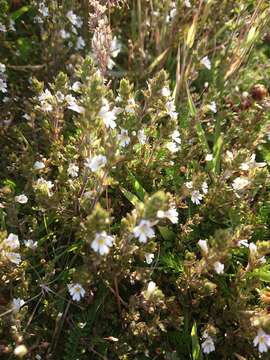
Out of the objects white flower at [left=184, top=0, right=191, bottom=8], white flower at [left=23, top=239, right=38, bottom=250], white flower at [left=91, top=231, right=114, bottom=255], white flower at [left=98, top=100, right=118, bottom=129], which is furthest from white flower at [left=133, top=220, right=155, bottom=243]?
white flower at [left=184, top=0, right=191, bottom=8]

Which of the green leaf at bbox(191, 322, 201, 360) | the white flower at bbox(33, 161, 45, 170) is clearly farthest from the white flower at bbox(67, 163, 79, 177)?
the green leaf at bbox(191, 322, 201, 360)

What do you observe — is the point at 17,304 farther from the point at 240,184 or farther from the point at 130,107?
the point at 240,184

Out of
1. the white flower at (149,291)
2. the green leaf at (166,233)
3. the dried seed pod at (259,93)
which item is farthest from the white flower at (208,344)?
the dried seed pod at (259,93)

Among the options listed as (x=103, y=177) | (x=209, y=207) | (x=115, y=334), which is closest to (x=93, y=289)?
(x=115, y=334)

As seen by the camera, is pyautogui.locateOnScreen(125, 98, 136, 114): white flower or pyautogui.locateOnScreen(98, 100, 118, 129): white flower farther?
pyautogui.locateOnScreen(125, 98, 136, 114): white flower

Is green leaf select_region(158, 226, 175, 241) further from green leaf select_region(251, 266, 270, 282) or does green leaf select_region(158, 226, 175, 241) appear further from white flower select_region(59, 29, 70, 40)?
white flower select_region(59, 29, 70, 40)

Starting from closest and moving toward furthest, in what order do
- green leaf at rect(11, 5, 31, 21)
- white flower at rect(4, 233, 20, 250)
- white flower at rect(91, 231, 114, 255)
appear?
white flower at rect(91, 231, 114, 255) → white flower at rect(4, 233, 20, 250) → green leaf at rect(11, 5, 31, 21)

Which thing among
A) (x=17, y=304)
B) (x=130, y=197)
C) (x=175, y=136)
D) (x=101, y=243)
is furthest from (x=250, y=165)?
(x=17, y=304)

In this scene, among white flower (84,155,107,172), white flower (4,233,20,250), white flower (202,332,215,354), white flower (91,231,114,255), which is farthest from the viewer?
white flower (202,332,215,354)

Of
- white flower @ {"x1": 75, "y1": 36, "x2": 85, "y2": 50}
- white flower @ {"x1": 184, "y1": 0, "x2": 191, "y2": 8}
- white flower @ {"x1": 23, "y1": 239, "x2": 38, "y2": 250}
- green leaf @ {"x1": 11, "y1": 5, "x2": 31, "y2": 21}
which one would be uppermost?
green leaf @ {"x1": 11, "y1": 5, "x2": 31, "y2": 21}

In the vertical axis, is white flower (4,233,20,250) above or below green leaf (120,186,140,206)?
above
